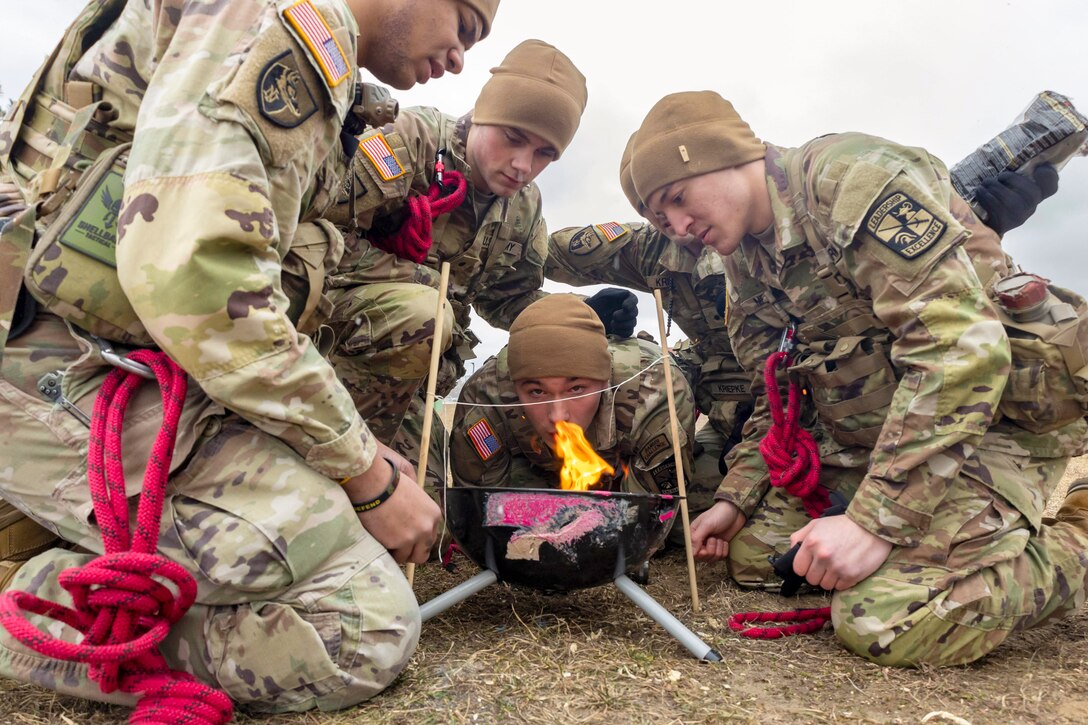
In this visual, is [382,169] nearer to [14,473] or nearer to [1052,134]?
[14,473]

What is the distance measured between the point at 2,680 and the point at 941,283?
10.5 ft

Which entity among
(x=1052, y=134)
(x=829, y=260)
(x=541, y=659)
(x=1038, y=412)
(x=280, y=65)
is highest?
(x=1052, y=134)

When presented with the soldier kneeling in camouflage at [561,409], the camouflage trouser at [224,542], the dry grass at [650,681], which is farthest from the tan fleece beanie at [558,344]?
the camouflage trouser at [224,542]

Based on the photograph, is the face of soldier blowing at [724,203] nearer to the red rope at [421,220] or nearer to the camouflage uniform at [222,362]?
the red rope at [421,220]

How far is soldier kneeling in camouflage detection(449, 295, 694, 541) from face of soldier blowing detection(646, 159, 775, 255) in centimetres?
73

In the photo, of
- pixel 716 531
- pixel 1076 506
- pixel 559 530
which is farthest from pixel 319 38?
pixel 1076 506

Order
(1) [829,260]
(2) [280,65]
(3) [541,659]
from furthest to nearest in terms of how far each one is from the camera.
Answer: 1. (1) [829,260]
2. (3) [541,659]
3. (2) [280,65]

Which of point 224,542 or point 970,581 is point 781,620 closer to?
point 970,581

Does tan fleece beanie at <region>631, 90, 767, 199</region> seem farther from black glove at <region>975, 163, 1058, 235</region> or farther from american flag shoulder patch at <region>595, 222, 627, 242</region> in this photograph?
american flag shoulder patch at <region>595, 222, 627, 242</region>

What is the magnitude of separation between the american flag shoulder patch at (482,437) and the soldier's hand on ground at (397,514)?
68.8 inches

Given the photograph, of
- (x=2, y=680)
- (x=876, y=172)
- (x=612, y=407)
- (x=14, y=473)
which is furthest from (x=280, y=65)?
(x=612, y=407)

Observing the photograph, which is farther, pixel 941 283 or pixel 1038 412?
pixel 1038 412

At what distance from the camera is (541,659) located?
243 cm

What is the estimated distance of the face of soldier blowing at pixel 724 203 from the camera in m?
3.55
